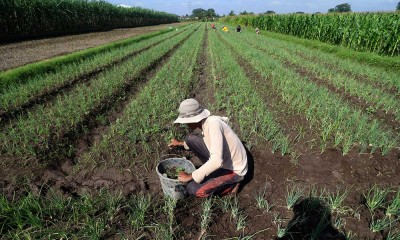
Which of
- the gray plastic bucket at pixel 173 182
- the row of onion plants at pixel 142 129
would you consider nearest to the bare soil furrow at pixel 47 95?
the row of onion plants at pixel 142 129

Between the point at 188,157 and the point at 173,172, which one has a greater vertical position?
the point at 173,172

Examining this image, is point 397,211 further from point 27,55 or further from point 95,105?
point 27,55

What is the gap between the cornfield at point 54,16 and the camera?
50.6ft

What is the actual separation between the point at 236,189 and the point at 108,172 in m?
1.77

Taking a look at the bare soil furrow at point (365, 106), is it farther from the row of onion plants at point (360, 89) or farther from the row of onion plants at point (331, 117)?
the row of onion plants at point (331, 117)

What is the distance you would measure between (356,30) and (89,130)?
44.9 feet

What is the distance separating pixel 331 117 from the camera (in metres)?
5.00

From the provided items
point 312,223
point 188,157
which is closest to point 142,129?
point 188,157

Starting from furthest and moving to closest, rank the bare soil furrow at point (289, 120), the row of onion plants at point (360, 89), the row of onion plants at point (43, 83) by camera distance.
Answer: the row of onion plants at point (360, 89) → the row of onion plants at point (43, 83) → the bare soil furrow at point (289, 120)

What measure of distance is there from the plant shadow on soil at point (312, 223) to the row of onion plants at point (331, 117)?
1265mm

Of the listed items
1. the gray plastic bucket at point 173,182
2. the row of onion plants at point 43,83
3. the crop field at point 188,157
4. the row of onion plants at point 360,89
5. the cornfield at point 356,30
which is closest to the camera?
the crop field at point 188,157

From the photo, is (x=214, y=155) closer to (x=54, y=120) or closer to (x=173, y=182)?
(x=173, y=182)

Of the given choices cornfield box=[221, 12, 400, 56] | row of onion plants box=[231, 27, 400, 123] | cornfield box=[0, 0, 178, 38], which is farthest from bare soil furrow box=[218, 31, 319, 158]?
cornfield box=[0, 0, 178, 38]

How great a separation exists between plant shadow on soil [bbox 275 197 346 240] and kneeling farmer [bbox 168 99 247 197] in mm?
738
